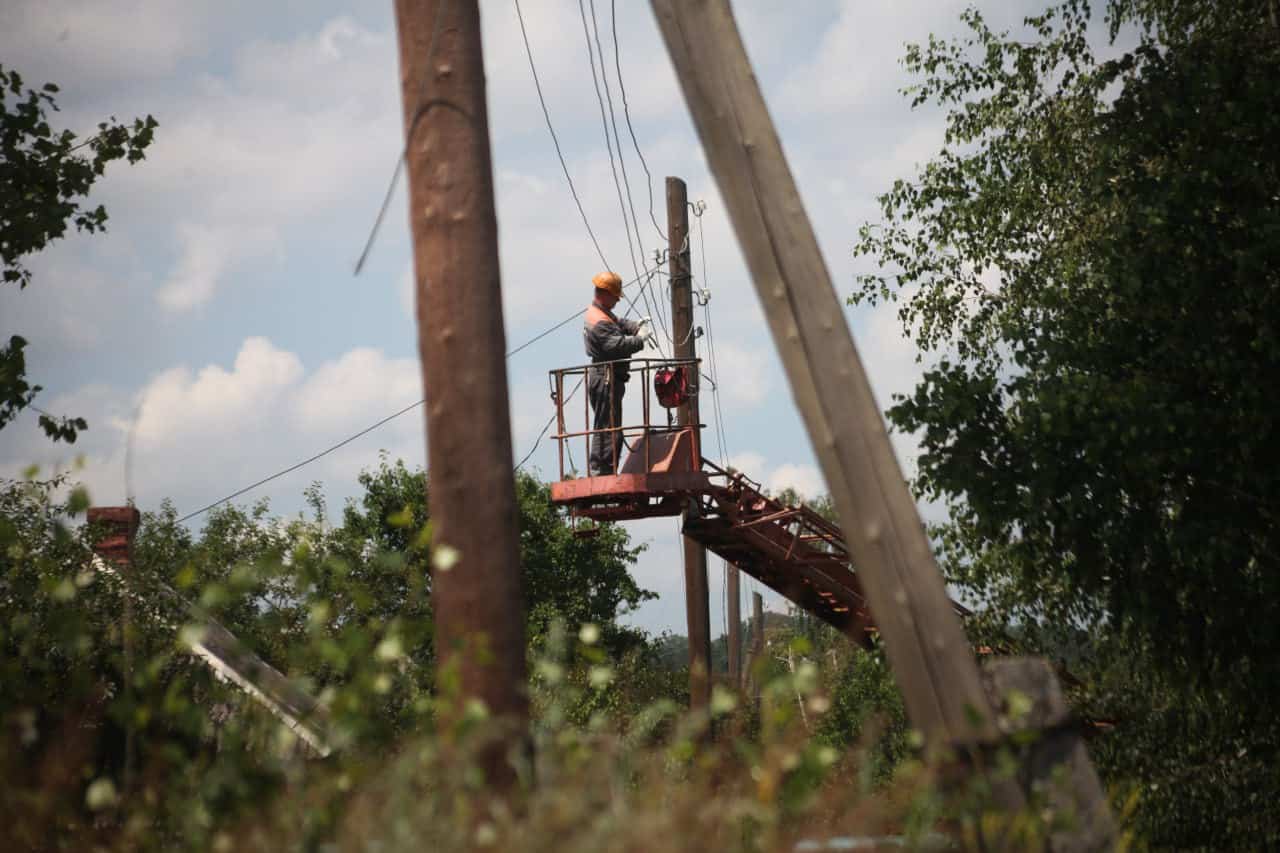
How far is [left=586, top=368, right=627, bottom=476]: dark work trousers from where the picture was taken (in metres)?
12.9

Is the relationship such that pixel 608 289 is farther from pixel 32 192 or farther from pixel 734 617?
pixel 734 617

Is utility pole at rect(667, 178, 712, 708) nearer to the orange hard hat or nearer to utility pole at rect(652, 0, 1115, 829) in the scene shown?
the orange hard hat

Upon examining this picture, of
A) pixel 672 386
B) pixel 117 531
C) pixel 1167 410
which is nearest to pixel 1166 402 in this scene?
pixel 1167 410

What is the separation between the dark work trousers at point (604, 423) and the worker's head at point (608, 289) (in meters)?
0.85

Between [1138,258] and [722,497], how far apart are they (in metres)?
5.16

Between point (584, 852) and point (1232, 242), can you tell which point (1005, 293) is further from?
point (584, 852)

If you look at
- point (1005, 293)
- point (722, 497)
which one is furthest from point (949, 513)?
point (1005, 293)

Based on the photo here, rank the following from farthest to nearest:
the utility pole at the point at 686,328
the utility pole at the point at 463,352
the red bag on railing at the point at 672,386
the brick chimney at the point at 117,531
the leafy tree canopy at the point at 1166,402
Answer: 1. the brick chimney at the point at 117,531
2. the utility pole at the point at 686,328
3. the red bag on railing at the point at 672,386
4. the leafy tree canopy at the point at 1166,402
5. the utility pole at the point at 463,352

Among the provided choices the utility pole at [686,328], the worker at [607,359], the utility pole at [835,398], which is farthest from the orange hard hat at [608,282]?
the utility pole at [835,398]

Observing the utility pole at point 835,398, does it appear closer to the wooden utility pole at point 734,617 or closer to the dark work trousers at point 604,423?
the dark work trousers at point 604,423

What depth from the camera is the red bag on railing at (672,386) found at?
1318 cm

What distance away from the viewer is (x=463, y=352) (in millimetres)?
4254

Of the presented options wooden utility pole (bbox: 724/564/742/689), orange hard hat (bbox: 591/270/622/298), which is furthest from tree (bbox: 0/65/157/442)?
wooden utility pole (bbox: 724/564/742/689)

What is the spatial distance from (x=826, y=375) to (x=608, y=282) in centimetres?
860
